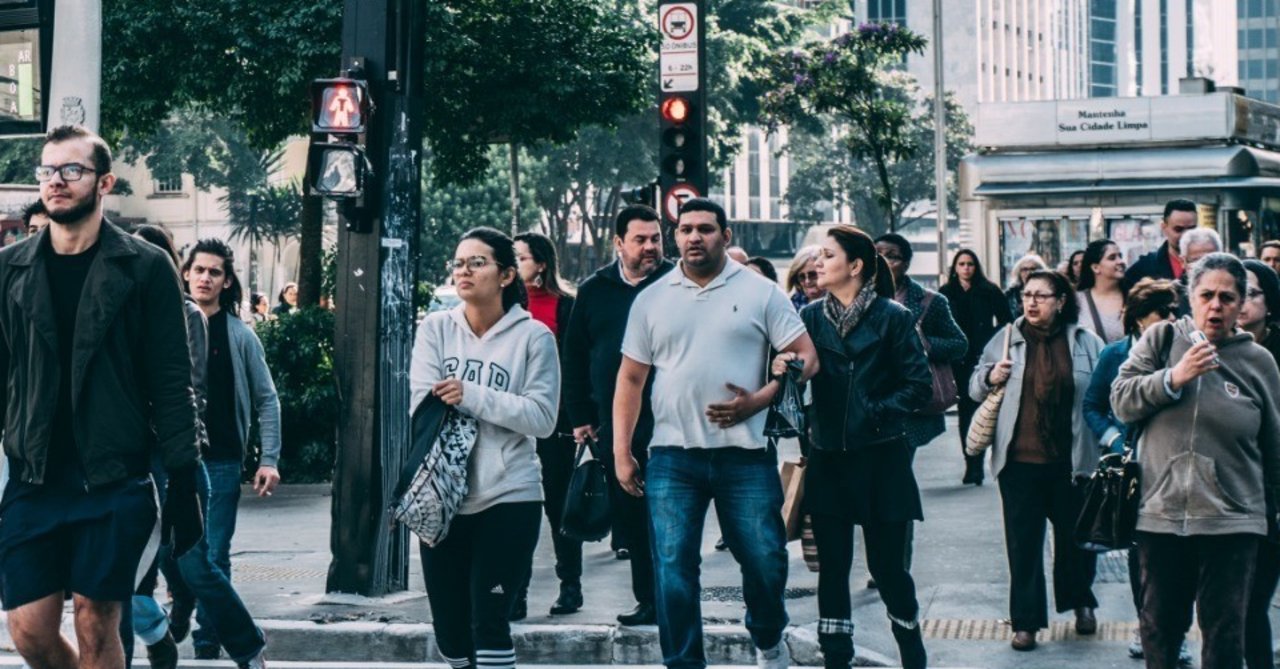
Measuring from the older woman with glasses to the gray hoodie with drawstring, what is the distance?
2.01m

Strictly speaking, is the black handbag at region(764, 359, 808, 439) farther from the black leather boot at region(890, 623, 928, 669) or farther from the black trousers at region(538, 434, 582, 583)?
the black trousers at region(538, 434, 582, 583)

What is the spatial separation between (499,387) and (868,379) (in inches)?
64.4

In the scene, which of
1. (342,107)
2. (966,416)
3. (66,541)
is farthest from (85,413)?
(966,416)

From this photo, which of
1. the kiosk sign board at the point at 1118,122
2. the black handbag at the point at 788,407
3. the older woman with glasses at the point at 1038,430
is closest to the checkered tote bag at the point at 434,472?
the black handbag at the point at 788,407

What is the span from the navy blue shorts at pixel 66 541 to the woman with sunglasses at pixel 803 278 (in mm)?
6085

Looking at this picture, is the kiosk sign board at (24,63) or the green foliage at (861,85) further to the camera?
the green foliage at (861,85)

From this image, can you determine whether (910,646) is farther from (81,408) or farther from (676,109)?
(676,109)

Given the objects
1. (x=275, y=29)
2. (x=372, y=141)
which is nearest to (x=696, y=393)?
(x=372, y=141)

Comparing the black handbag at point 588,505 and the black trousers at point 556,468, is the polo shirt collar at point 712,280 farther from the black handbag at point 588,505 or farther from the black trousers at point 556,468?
the black trousers at point 556,468

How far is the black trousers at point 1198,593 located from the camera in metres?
6.30

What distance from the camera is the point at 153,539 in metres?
5.89

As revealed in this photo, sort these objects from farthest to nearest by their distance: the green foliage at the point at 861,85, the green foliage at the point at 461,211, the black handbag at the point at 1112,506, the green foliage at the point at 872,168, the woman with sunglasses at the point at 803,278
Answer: the green foliage at the point at 872,168 → the green foliage at the point at 461,211 → the green foliage at the point at 861,85 → the woman with sunglasses at the point at 803,278 → the black handbag at the point at 1112,506

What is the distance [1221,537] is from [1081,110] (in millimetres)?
17157

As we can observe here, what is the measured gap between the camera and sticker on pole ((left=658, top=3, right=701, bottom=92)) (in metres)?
13.5
